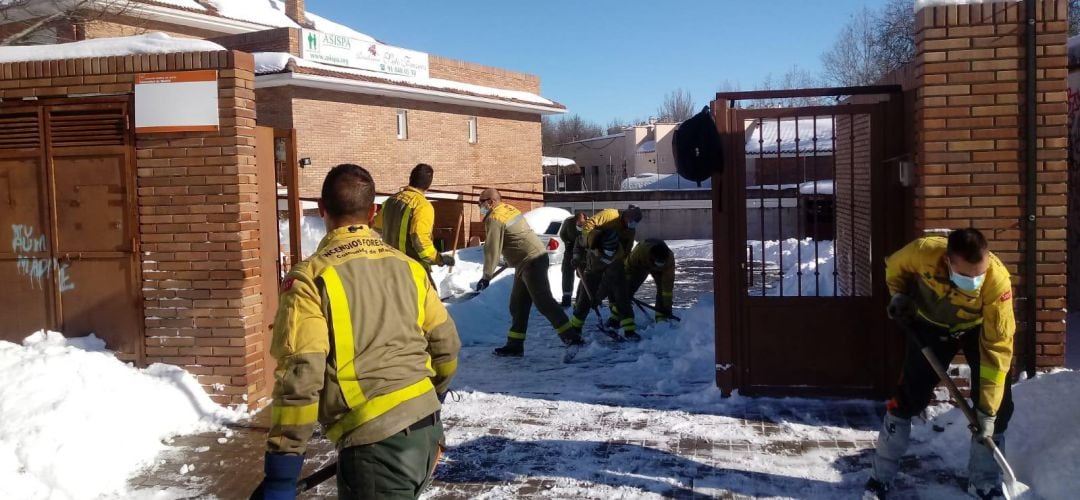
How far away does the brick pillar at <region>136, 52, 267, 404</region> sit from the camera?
20.3 ft

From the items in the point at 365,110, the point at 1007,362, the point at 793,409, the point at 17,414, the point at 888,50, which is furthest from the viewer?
the point at 888,50

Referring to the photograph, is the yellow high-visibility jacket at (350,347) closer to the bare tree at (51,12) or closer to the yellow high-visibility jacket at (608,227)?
the yellow high-visibility jacket at (608,227)

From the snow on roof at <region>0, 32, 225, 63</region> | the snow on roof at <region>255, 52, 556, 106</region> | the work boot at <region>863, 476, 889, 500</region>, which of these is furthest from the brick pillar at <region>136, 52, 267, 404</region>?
the snow on roof at <region>255, 52, 556, 106</region>

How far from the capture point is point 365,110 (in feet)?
80.7

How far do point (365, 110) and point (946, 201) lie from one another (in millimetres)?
20833

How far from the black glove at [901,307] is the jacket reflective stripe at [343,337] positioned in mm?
2875

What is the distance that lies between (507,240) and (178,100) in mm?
3339

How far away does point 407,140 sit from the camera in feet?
86.2

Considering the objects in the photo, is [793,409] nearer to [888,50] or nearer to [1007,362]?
[1007,362]

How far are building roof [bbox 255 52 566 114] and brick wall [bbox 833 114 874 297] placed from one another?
51.2 ft

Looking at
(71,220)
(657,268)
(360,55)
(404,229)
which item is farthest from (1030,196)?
(360,55)

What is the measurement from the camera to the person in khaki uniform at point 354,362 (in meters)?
2.71

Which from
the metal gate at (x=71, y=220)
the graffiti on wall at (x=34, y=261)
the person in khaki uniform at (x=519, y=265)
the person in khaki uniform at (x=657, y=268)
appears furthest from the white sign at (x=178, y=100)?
the person in khaki uniform at (x=657, y=268)

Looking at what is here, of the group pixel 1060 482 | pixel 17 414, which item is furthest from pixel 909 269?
pixel 17 414
